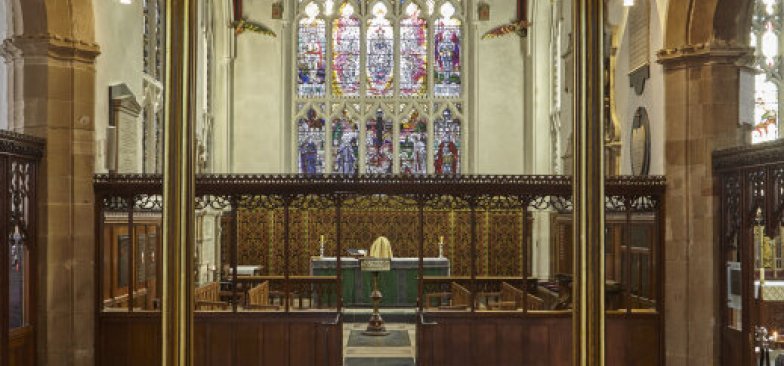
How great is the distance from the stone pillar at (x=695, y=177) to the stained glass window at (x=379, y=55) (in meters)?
12.7

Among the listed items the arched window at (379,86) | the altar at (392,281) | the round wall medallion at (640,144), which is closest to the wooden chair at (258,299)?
the altar at (392,281)

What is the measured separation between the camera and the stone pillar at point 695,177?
30.8 feet

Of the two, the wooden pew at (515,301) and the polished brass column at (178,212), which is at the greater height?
the polished brass column at (178,212)

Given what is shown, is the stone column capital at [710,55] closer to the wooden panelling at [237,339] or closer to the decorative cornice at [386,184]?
the decorative cornice at [386,184]

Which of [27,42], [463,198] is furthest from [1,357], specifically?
[463,198]

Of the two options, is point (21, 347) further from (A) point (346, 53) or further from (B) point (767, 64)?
(A) point (346, 53)

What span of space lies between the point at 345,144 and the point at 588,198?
64.1ft

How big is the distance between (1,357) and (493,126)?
15.1 meters

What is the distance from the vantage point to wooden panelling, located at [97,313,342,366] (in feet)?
32.8

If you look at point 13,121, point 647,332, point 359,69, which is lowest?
point 647,332

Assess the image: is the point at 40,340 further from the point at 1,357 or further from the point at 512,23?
the point at 512,23

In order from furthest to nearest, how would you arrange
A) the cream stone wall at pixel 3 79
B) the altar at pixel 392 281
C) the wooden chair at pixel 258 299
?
the altar at pixel 392 281
the wooden chair at pixel 258 299
the cream stone wall at pixel 3 79

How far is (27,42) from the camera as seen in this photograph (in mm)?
9250

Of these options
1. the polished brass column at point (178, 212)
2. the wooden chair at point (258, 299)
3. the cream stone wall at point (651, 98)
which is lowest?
the wooden chair at point (258, 299)
